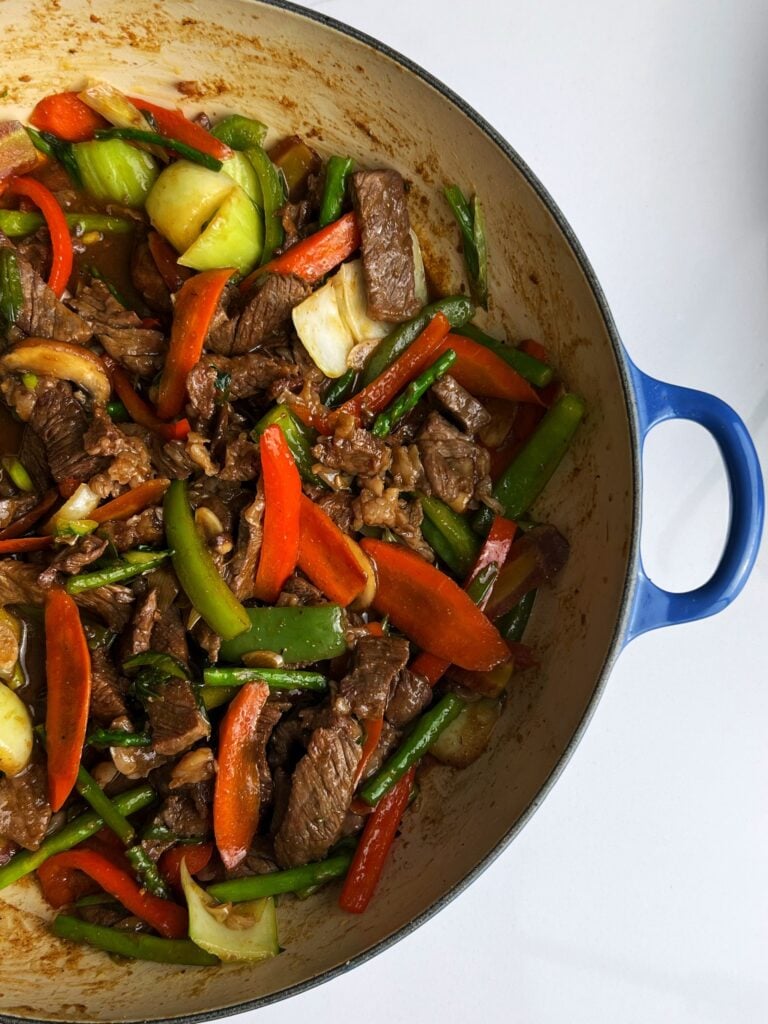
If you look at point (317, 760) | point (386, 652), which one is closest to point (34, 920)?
point (317, 760)

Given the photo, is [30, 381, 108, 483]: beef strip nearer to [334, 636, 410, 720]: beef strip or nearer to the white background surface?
[334, 636, 410, 720]: beef strip

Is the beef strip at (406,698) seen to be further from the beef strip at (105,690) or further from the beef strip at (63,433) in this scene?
the beef strip at (63,433)

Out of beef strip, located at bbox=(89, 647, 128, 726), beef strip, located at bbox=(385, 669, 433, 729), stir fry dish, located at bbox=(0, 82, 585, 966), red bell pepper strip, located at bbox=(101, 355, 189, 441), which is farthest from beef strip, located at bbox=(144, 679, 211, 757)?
red bell pepper strip, located at bbox=(101, 355, 189, 441)

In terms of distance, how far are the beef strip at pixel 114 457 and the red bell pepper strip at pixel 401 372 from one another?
54cm

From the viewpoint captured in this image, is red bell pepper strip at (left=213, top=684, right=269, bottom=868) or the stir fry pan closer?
the stir fry pan

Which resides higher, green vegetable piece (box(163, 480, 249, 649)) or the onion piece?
the onion piece

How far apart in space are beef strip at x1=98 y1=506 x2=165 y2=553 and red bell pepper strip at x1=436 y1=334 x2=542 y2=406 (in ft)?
2.81

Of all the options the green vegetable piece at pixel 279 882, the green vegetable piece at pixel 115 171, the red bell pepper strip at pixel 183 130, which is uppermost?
the red bell pepper strip at pixel 183 130

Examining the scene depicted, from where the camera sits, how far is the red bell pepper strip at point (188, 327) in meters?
2.27

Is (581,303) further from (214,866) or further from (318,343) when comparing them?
(214,866)

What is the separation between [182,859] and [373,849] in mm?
479

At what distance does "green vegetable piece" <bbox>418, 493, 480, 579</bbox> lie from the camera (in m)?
2.35

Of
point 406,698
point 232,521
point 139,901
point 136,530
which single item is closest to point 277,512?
point 232,521

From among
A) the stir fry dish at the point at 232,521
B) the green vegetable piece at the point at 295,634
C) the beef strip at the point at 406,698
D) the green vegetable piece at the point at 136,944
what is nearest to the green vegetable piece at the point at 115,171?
the stir fry dish at the point at 232,521
